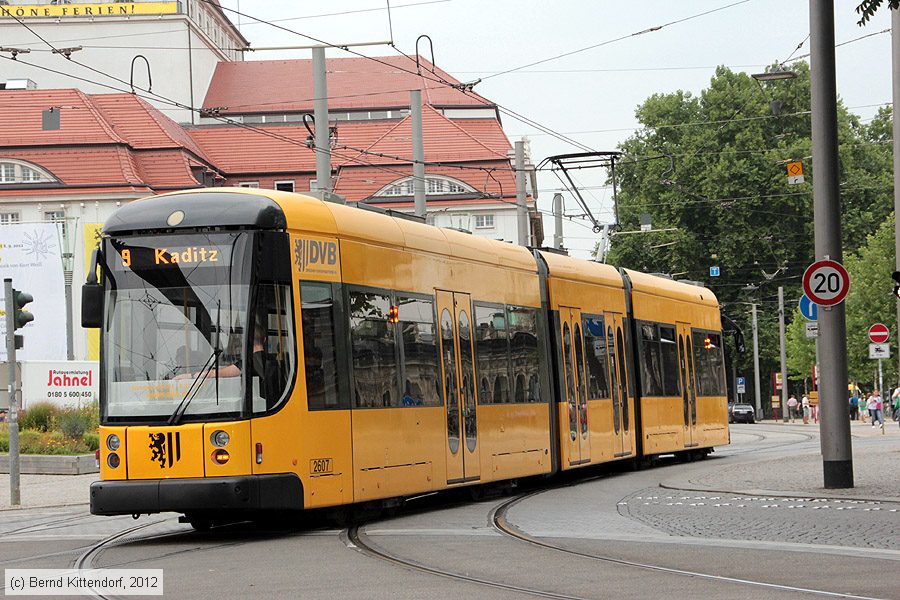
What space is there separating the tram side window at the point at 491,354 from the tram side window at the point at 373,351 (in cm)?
246

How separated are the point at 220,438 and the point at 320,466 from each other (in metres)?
1.09

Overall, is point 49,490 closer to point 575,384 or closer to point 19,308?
point 19,308

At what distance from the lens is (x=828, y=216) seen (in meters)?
18.6

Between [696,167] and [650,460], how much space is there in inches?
1890

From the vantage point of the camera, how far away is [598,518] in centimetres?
1608

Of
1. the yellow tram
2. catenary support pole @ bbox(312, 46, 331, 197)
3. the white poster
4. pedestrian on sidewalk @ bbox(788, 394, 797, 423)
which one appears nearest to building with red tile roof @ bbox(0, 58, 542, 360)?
the white poster

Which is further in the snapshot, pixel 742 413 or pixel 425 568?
pixel 742 413

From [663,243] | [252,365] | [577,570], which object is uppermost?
[663,243]

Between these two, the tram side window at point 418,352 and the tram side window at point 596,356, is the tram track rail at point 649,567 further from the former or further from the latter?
the tram side window at point 596,356

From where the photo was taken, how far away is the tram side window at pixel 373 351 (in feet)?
50.4

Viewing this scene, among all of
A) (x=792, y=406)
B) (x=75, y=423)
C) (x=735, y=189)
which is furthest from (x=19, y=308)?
(x=792, y=406)

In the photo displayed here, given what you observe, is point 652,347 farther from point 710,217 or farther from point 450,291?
point 710,217

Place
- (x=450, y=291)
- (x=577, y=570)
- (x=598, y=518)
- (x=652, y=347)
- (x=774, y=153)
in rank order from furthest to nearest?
(x=774, y=153)
(x=652, y=347)
(x=450, y=291)
(x=598, y=518)
(x=577, y=570)

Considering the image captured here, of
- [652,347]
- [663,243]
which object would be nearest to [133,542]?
[652,347]
